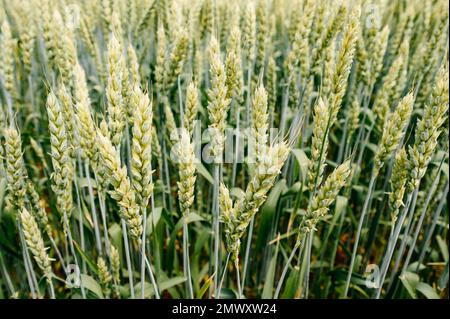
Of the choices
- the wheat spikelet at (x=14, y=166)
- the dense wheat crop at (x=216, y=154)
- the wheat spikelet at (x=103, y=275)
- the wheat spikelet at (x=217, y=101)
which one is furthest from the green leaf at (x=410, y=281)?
the wheat spikelet at (x=14, y=166)

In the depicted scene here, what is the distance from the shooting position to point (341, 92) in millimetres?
1202

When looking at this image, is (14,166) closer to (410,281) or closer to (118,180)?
(118,180)

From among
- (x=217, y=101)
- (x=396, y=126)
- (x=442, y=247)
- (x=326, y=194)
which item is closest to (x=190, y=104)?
(x=217, y=101)

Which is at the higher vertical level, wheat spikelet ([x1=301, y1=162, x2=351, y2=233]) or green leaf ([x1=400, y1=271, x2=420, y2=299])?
wheat spikelet ([x1=301, y1=162, x2=351, y2=233])

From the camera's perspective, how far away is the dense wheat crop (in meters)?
1.16

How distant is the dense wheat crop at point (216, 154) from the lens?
3.82 ft

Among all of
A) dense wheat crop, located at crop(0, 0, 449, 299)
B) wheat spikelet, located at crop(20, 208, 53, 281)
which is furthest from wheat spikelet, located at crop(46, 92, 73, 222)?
wheat spikelet, located at crop(20, 208, 53, 281)

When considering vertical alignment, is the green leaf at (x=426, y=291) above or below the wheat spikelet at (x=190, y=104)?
below

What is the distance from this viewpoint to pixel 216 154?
1284 mm

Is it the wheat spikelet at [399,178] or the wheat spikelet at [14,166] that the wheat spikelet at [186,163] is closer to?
the wheat spikelet at [14,166]

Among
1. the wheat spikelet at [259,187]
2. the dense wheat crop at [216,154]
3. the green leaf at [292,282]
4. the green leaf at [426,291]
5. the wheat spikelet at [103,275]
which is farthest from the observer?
the green leaf at [426,291]

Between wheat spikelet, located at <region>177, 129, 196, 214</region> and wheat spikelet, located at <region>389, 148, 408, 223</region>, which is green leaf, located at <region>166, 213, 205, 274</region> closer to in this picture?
wheat spikelet, located at <region>177, 129, 196, 214</region>

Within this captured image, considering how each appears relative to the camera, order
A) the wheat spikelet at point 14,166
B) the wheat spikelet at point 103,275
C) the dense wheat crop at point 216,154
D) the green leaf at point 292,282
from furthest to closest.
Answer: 1. the green leaf at point 292,282
2. the wheat spikelet at point 103,275
3. the wheat spikelet at point 14,166
4. the dense wheat crop at point 216,154
